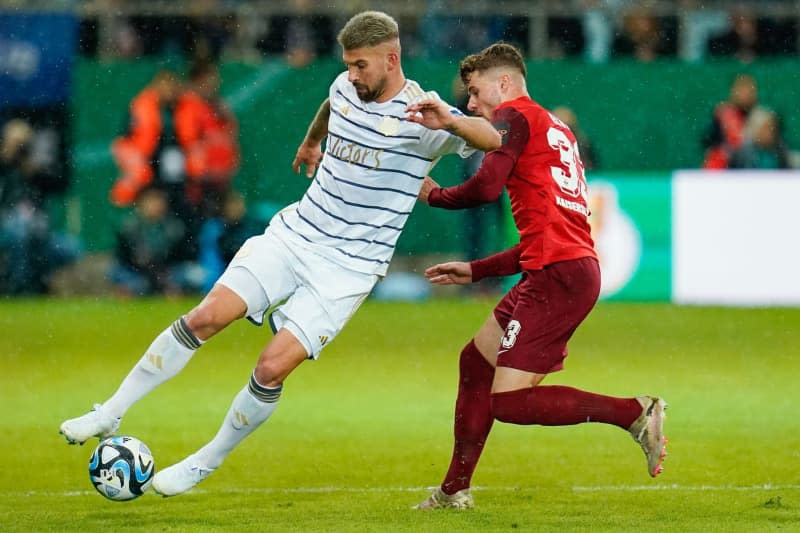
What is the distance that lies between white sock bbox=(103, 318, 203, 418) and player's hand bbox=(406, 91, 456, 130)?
152cm

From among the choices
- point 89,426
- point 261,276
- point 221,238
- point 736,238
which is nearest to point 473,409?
point 261,276

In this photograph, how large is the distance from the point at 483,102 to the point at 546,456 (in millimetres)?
2729

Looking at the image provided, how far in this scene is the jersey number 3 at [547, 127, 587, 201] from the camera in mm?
7641

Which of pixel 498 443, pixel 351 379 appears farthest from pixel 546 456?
pixel 351 379

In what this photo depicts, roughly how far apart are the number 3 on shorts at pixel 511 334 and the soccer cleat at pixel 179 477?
1591 mm

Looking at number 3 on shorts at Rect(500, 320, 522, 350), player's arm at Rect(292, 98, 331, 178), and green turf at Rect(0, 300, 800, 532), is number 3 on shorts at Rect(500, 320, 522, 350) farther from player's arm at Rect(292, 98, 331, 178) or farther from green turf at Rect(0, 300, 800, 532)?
player's arm at Rect(292, 98, 331, 178)

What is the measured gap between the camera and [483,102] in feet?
25.7

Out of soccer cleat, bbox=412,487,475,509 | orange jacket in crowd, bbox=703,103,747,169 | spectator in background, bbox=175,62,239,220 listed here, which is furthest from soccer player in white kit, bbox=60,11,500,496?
orange jacket in crowd, bbox=703,103,747,169

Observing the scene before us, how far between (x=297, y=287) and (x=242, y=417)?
772mm

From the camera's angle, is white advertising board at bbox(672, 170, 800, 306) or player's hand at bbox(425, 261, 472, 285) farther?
white advertising board at bbox(672, 170, 800, 306)

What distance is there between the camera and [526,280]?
7668mm

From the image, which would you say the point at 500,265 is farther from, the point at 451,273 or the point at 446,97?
the point at 446,97

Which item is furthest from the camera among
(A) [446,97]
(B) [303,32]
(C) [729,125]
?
(B) [303,32]

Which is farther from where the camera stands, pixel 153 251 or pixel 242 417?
pixel 153 251
